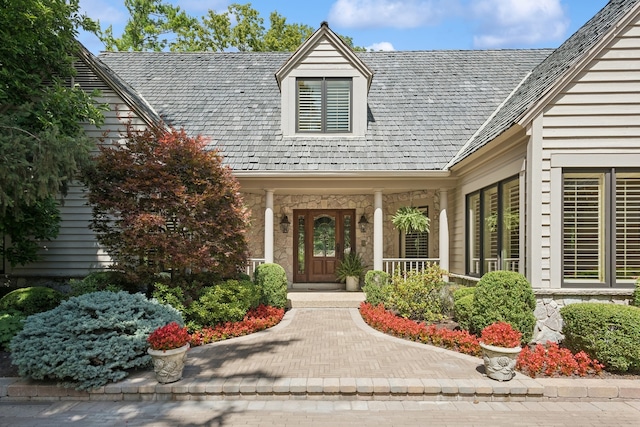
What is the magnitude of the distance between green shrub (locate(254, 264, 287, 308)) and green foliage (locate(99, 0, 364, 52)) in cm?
1877

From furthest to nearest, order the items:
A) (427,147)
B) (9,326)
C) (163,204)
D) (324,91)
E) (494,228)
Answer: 1. (324,91)
2. (427,147)
3. (494,228)
4. (163,204)
5. (9,326)

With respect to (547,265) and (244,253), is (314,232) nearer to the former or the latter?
(244,253)

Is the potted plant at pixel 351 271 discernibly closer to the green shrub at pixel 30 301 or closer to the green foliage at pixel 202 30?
the green shrub at pixel 30 301

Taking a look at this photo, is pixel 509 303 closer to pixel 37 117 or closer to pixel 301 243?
pixel 301 243

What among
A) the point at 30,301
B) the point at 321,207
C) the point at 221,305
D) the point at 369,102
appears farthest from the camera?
the point at 321,207

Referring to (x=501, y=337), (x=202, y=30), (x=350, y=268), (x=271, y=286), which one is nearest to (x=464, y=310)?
(x=501, y=337)

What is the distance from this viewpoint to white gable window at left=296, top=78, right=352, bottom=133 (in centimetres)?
1095

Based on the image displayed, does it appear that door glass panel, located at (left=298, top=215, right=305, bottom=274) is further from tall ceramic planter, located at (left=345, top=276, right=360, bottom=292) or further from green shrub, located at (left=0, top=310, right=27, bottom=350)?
green shrub, located at (left=0, top=310, right=27, bottom=350)

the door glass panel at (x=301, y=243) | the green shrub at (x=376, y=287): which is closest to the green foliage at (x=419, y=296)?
the green shrub at (x=376, y=287)

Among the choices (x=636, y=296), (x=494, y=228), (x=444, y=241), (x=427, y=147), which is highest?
(x=427, y=147)

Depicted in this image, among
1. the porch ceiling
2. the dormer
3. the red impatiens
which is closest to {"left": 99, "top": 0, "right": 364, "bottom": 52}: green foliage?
the dormer

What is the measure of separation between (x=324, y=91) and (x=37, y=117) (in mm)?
6564

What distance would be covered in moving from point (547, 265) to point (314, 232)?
741 cm

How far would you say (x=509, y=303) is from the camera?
6.20m
